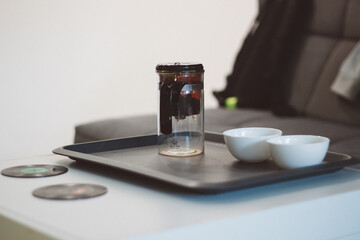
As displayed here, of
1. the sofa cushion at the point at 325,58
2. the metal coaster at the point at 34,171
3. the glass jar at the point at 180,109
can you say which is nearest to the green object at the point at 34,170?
the metal coaster at the point at 34,171

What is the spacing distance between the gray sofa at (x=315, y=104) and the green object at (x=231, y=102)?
7 centimetres

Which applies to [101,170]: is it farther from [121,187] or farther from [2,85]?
[2,85]

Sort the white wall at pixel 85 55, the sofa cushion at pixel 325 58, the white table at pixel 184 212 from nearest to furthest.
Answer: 1. the white table at pixel 184 212
2. the sofa cushion at pixel 325 58
3. the white wall at pixel 85 55

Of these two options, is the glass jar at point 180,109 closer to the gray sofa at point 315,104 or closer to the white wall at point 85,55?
the gray sofa at point 315,104

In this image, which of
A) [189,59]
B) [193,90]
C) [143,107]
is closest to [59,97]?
[143,107]

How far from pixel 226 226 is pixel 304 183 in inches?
9.8

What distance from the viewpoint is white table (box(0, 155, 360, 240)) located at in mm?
869

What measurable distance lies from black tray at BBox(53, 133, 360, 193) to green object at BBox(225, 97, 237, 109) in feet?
3.65

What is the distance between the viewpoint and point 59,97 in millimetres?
3195

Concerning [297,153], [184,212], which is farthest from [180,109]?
[184,212]

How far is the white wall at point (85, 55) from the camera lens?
10.1 ft

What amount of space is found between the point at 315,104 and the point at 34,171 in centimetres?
133

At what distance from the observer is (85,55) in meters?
3.24

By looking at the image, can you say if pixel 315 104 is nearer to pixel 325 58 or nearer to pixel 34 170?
pixel 325 58
